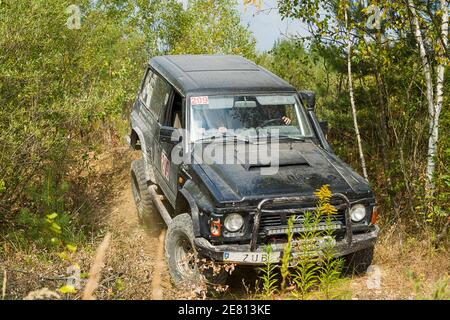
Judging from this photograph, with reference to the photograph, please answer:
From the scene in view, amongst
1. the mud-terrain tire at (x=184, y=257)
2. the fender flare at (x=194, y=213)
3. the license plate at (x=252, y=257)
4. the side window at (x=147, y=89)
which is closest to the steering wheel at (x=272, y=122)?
the fender flare at (x=194, y=213)

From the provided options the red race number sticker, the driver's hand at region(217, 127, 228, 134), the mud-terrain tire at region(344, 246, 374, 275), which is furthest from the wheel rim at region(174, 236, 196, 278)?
the mud-terrain tire at region(344, 246, 374, 275)

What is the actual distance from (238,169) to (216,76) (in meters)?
1.52

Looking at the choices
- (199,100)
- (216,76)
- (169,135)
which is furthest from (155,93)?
(169,135)

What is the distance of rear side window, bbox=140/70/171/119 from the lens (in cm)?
741

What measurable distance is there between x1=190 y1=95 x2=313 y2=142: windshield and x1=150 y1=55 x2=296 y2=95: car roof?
11 centimetres

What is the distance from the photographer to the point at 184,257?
19.8 feet

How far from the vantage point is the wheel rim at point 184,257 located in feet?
19.6

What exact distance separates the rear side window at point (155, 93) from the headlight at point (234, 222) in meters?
2.23

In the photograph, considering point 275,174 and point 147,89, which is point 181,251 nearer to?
point 275,174

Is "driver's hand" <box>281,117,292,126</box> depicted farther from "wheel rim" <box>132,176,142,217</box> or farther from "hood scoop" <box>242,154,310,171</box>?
"wheel rim" <box>132,176,142,217</box>

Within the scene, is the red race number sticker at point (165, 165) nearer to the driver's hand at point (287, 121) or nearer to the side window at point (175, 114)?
the side window at point (175, 114)

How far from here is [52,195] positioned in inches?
301

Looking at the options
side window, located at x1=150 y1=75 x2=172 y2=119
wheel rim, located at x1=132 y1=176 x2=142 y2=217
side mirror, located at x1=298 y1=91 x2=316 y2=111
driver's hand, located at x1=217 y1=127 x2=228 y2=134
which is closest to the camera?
driver's hand, located at x1=217 y1=127 x2=228 y2=134
